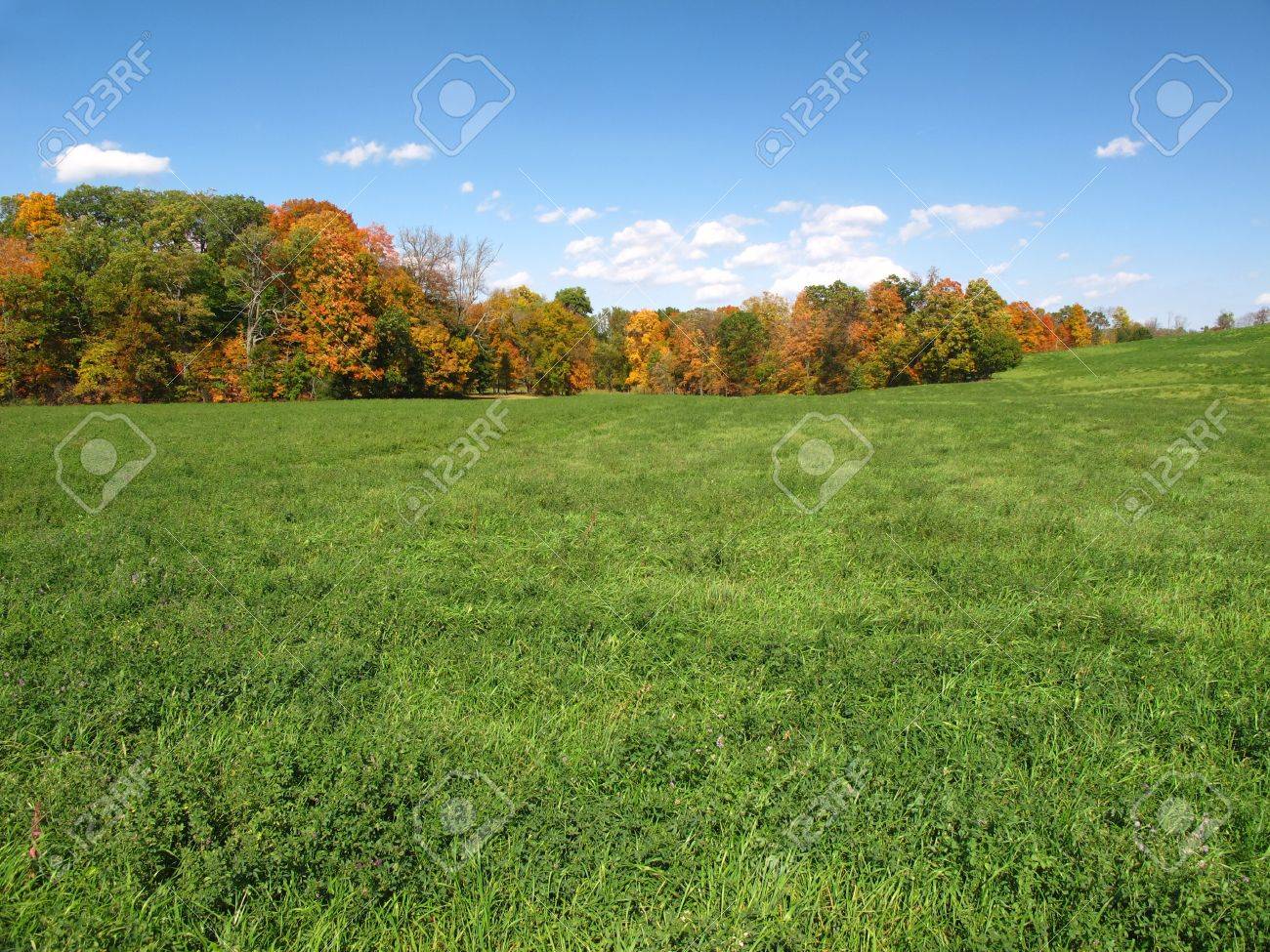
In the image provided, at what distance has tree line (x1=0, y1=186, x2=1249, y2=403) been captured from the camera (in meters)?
40.1

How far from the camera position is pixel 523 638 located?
504 centimetres
